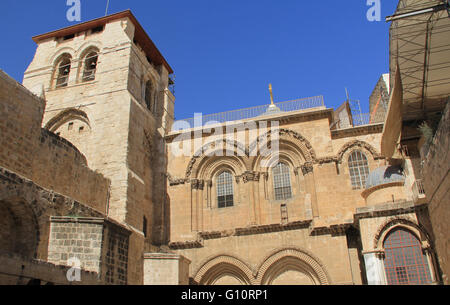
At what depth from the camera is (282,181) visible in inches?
700

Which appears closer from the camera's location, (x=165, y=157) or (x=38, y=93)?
(x=38, y=93)

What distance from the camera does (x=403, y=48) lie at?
12.1 meters

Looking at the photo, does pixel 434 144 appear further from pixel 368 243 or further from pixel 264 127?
pixel 264 127

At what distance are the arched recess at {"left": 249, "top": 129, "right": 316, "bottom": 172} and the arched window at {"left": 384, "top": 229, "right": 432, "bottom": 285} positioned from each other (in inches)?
214

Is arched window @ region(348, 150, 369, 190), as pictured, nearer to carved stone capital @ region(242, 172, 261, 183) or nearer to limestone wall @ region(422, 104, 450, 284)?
carved stone capital @ region(242, 172, 261, 183)

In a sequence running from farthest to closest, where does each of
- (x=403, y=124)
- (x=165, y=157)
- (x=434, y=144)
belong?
(x=165, y=157) → (x=403, y=124) → (x=434, y=144)

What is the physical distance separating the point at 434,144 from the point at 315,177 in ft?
21.8

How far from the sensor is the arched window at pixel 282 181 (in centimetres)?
1752

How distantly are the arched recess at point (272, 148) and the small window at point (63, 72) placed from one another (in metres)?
9.93

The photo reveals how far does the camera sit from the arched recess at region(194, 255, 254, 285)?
53.6ft

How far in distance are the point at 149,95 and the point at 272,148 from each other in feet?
24.4

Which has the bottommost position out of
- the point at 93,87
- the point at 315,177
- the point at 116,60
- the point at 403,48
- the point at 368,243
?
the point at 368,243

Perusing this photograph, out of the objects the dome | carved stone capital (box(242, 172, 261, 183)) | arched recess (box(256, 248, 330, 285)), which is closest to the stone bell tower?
carved stone capital (box(242, 172, 261, 183))

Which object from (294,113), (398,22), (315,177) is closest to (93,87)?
(294,113)
